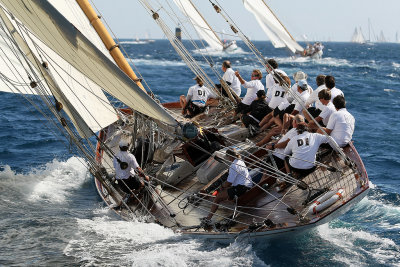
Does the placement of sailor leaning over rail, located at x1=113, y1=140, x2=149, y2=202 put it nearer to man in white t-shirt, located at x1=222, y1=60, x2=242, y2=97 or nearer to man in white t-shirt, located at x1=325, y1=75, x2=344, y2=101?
man in white t-shirt, located at x1=325, y1=75, x2=344, y2=101

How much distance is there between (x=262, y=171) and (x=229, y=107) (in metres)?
4.53

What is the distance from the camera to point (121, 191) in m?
12.5

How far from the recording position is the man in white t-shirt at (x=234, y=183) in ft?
33.8

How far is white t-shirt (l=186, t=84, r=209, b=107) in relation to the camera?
51.4 ft

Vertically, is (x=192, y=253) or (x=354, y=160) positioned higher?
(x=354, y=160)

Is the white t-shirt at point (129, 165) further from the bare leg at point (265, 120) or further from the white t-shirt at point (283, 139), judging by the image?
the bare leg at point (265, 120)

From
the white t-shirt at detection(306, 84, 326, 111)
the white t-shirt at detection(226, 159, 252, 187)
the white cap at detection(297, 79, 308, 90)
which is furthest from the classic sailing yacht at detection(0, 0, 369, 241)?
the white cap at detection(297, 79, 308, 90)

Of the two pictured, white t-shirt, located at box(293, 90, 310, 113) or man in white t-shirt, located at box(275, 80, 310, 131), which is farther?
white t-shirt, located at box(293, 90, 310, 113)

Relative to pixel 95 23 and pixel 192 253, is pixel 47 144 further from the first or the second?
pixel 192 253

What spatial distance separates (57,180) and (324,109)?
26.2ft

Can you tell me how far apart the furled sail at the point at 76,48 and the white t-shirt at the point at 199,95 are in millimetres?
6265

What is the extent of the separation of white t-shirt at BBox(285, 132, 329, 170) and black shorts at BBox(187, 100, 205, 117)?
548 centimetres

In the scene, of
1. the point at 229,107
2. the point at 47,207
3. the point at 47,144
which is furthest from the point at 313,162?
the point at 47,144

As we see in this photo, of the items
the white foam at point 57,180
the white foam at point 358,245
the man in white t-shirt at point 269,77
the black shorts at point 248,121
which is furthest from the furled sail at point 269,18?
the white foam at point 358,245
